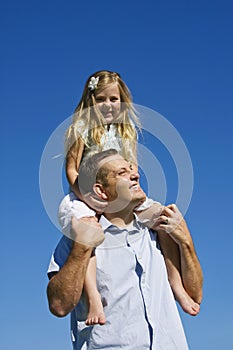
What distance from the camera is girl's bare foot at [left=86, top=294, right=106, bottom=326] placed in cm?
530

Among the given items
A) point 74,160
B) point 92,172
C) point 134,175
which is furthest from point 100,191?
point 74,160

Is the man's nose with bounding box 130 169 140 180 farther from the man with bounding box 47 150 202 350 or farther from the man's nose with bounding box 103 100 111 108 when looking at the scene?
the man's nose with bounding box 103 100 111 108

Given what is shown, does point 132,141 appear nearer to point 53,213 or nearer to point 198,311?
point 53,213

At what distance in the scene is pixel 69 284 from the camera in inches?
208

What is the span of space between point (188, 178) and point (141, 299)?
4.03ft

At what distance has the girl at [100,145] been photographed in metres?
5.82

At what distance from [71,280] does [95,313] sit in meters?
0.36

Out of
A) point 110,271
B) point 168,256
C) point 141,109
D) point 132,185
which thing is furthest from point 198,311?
point 141,109

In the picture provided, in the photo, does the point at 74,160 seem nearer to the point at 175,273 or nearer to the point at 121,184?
the point at 121,184

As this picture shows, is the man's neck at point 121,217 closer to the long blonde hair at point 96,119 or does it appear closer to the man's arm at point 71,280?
the man's arm at point 71,280

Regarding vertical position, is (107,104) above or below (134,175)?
above

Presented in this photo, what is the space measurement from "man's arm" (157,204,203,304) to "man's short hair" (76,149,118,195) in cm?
70

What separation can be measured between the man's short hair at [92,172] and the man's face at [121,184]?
2.3 inches

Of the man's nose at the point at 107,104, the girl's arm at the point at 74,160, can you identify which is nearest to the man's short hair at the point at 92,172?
the girl's arm at the point at 74,160
